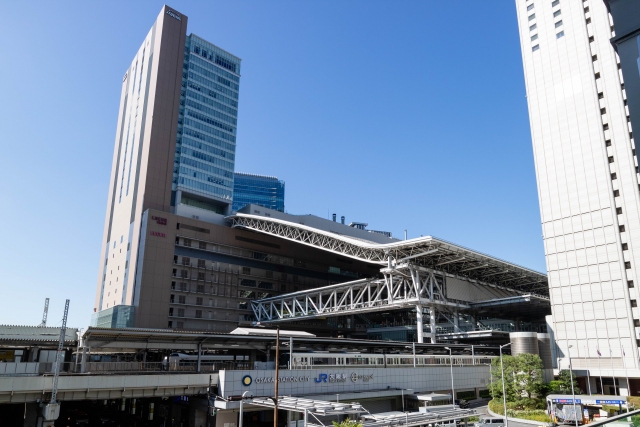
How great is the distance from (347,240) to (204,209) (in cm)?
4510

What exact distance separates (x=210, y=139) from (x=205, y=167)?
8.12m

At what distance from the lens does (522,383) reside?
58.0 m

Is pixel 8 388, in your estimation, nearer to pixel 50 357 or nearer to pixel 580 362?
pixel 50 357

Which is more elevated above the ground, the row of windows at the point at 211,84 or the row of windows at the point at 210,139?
the row of windows at the point at 211,84

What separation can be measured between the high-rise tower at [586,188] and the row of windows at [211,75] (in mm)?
78787

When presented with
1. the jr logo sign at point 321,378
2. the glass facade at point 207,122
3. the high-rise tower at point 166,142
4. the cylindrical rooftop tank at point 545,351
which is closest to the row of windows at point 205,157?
the glass facade at point 207,122

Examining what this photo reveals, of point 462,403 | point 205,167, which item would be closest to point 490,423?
point 462,403

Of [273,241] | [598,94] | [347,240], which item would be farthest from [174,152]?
[598,94]

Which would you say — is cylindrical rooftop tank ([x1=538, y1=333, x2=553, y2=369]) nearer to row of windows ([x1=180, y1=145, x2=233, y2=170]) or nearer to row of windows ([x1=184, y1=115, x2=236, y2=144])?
row of windows ([x1=180, y1=145, x2=233, y2=170])

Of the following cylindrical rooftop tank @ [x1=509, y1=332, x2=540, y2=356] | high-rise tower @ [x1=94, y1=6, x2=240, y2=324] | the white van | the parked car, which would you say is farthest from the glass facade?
the white van

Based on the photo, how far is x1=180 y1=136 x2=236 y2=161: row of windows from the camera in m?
119

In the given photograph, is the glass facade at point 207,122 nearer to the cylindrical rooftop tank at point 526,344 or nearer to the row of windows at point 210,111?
the row of windows at point 210,111

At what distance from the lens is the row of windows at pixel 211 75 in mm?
125681

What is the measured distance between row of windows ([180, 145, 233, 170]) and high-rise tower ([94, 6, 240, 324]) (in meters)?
0.26
